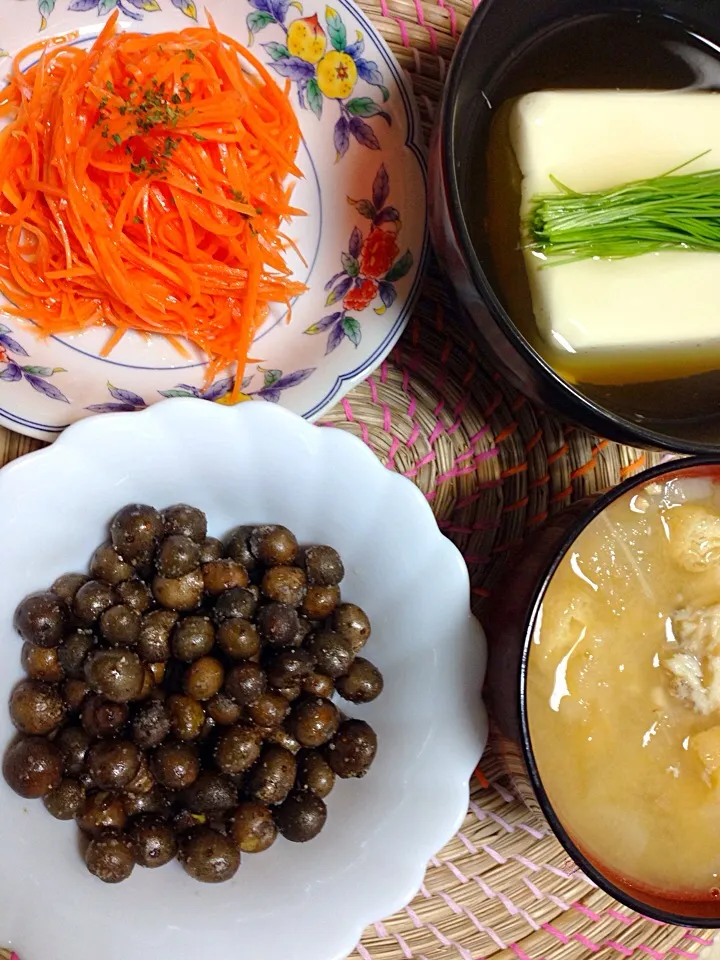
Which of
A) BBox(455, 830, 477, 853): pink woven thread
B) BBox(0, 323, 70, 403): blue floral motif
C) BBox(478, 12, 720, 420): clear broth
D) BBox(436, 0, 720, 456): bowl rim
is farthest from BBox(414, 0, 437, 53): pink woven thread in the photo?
BBox(455, 830, 477, 853): pink woven thread

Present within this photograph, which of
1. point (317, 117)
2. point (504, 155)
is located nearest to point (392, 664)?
point (504, 155)

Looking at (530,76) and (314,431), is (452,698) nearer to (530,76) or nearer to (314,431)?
(314,431)

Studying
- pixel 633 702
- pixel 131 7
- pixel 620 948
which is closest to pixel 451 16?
pixel 131 7

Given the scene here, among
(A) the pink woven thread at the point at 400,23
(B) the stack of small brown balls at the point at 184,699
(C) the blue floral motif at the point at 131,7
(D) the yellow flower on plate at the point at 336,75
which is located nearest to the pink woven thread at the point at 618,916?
(B) the stack of small brown balls at the point at 184,699

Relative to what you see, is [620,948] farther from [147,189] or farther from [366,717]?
[147,189]

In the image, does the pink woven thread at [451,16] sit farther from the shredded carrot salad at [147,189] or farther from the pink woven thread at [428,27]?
the shredded carrot salad at [147,189]

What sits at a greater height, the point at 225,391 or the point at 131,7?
the point at 131,7

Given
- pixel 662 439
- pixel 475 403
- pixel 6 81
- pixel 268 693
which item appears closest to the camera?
pixel 662 439
